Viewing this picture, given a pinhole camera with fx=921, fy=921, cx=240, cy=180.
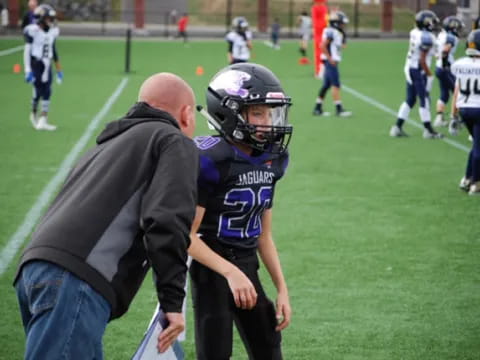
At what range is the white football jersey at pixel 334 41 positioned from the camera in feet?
60.7

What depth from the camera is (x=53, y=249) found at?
359 centimetres

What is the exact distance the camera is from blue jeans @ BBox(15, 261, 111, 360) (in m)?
3.51

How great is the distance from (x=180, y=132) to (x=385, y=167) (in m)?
9.67

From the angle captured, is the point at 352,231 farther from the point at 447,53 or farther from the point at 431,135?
the point at 447,53

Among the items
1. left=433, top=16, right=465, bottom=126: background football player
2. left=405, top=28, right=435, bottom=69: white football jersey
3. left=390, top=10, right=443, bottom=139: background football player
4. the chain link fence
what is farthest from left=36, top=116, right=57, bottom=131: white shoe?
the chain link fence

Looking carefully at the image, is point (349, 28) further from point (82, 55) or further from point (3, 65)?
point (3, 65)

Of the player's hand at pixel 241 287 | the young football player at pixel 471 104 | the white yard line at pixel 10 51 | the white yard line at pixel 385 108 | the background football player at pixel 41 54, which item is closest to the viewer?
the player's hand at pixel 241 287

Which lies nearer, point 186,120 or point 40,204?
point 186,120

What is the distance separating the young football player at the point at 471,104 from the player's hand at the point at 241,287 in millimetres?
7374

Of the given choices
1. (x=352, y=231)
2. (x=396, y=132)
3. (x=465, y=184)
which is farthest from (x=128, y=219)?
(x=396, y=132)

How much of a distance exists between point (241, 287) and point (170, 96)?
0.96m

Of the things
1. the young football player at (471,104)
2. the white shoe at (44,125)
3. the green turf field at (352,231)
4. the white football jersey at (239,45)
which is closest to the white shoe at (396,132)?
the green turf field at (352,231)

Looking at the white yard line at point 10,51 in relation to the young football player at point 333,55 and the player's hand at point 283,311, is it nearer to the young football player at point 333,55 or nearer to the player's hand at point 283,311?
the young football player at point 333,55

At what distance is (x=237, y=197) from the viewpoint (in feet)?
14.7
